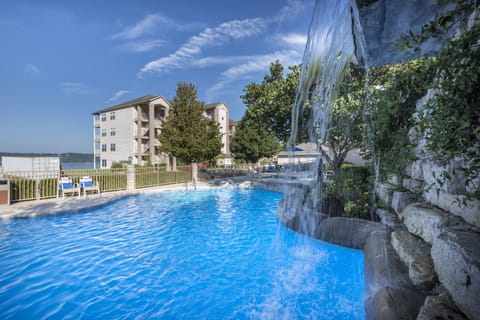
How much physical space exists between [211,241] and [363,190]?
6315 millimetres

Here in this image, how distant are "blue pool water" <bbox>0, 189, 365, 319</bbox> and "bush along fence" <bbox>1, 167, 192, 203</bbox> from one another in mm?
3921

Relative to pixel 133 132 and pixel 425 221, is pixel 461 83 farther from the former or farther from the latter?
pixel 133 132

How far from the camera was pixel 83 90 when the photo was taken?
44.7 meters

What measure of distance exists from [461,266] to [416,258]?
1242mm

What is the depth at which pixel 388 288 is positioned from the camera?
3.04 m

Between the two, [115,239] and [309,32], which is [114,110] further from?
[309,32]

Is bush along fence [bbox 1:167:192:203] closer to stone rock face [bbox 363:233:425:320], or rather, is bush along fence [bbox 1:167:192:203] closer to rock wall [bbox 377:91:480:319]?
stone rock face [bbox 363:233:425:320]

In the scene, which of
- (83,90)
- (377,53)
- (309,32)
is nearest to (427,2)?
(377,53)

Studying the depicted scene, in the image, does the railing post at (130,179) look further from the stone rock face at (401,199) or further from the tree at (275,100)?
the stone rock face at (401,199)

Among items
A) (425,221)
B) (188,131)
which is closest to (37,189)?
(188,131)

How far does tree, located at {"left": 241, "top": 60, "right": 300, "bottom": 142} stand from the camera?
510 inches

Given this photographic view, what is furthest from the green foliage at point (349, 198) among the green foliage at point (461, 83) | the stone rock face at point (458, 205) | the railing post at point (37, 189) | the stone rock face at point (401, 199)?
the railing post at point (37, 189)

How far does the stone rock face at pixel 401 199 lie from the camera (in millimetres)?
5007

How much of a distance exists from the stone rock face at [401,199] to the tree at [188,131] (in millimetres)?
17949
